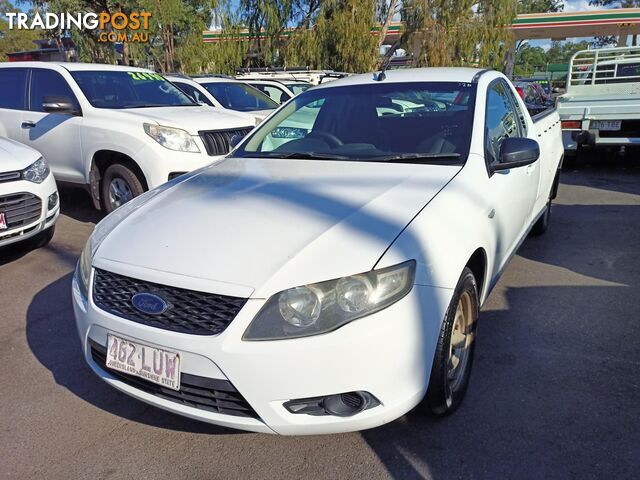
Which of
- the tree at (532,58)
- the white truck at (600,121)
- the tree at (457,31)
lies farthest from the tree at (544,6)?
the white truck at (600,121)

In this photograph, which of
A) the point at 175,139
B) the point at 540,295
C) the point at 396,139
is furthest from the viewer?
the point at 175,139

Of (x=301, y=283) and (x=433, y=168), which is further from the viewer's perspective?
(x=433, y=168)

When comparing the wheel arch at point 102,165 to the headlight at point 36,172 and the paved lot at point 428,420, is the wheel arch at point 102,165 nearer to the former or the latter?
the headlight at point 36,172

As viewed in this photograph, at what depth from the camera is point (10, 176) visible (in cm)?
467

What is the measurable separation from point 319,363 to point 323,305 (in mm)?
218

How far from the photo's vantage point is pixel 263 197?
2.82m

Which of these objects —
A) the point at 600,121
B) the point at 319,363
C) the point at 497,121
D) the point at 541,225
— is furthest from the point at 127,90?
the point at 600,121

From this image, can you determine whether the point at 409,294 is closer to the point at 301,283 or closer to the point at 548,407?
the point at 301,283

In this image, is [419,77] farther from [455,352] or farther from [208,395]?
[208,395]

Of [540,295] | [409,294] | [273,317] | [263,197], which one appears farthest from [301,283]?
[540,295]

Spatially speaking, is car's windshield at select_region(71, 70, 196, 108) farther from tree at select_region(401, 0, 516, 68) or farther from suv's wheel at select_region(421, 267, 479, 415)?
tree at select_region(401, 0, 516, 68)

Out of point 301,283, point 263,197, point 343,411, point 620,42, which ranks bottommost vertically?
point 343,411

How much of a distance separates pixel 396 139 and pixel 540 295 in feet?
5.72

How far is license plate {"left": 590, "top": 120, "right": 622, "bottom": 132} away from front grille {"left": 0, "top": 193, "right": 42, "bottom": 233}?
804 cm
